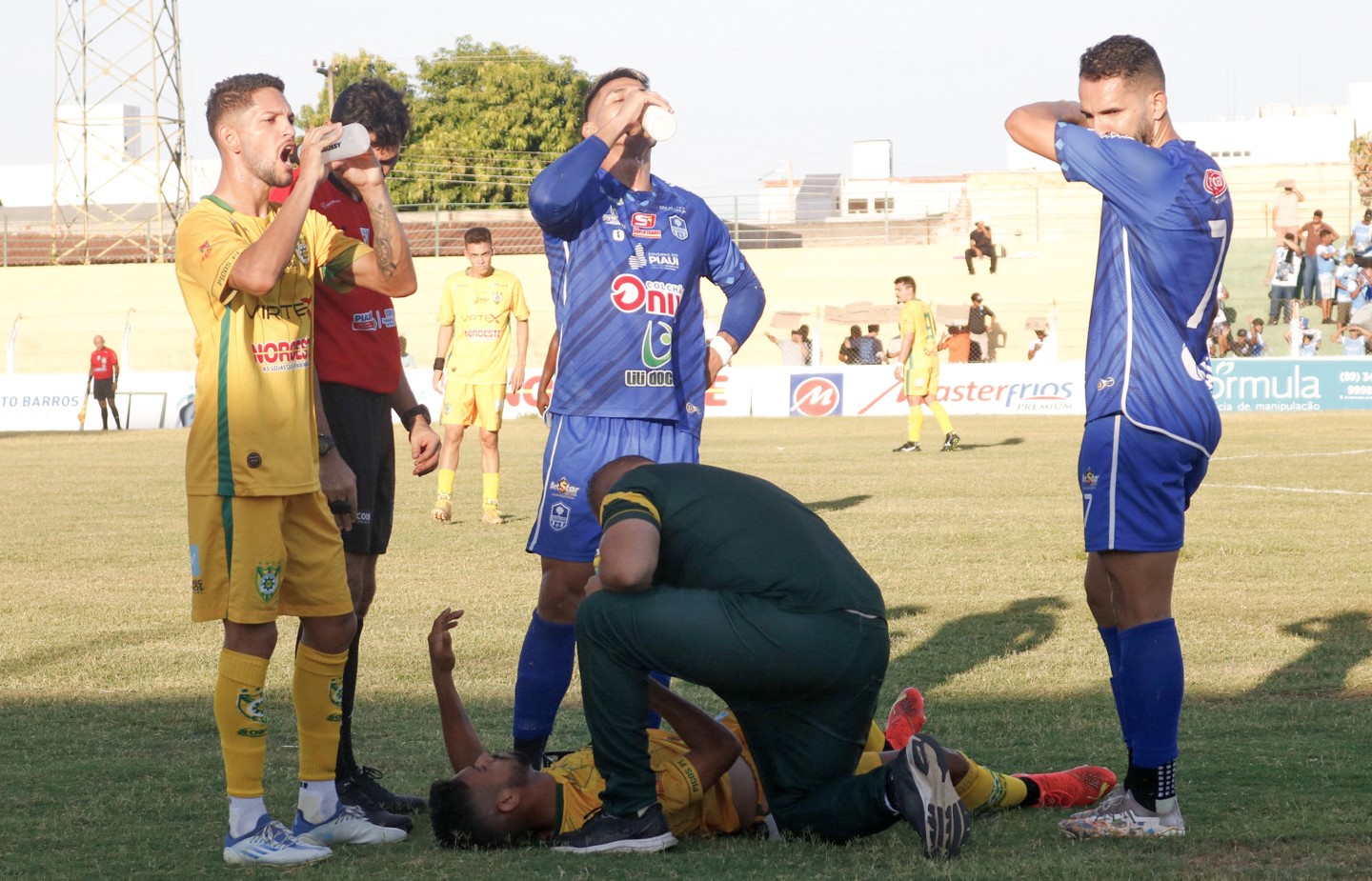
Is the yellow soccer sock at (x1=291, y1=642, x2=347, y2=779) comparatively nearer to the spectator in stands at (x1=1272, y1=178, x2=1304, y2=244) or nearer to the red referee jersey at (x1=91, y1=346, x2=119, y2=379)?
the red referee jersey at (x1=91, y1=346, x2=119, y2=379)

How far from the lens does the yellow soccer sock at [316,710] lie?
4.36 meters

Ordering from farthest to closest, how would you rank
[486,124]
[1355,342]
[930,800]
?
[486,124]
[1355,342]
[930,800]

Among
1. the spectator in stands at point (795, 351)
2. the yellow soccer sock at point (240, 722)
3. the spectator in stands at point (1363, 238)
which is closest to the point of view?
the yellow soccer sock at point (240, 722)

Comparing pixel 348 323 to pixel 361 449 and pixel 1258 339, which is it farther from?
pixel 1258 339

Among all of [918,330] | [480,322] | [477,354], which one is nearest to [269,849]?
[477,354]

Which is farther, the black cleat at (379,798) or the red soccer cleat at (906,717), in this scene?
the red soccer cleat at (906,717)

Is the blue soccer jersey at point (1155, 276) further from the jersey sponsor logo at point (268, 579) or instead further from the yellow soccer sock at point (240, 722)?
the yellow soccer sock at point (240, 722)

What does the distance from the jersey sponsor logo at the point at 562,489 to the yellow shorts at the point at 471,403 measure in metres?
8.16

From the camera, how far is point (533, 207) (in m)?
4.88

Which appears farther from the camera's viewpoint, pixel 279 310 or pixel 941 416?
pixel 941 416

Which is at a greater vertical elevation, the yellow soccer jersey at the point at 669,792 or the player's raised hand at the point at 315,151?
the player's raised hand at the point at 315,151

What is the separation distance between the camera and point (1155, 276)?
14.1ft

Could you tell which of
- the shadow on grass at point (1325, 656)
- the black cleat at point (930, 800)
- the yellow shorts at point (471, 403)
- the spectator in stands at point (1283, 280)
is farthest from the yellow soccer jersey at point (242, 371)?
the spectator in stands at point (1283, 280)

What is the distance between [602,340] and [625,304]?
0.50 ft
